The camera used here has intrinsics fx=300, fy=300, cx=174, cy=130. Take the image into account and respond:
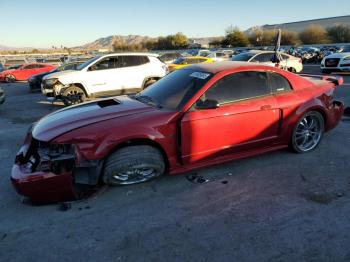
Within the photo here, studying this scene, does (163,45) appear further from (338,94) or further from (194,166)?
(194,166)

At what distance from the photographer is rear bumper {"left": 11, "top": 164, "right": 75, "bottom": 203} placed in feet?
10.8

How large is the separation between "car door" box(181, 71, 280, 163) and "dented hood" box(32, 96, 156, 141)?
67cm

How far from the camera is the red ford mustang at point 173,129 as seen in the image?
3.47 metres

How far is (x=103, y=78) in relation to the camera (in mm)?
10102

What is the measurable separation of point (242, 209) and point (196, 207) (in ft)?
1.69

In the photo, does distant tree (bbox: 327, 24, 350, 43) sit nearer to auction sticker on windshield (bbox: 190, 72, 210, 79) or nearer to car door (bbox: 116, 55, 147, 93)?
car door (bbox: 116, 55, 147, 93)

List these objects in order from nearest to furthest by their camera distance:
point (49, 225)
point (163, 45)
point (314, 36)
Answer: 1. point (49, 225)
2. point (314, 36)
3. point (163, 45)

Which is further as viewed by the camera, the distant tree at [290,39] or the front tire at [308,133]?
the distant tree at [290,39]

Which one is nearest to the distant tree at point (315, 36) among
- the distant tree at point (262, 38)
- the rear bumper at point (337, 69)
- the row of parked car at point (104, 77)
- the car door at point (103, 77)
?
the distant tree at point (262, 38)

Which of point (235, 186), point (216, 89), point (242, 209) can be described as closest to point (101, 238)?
point (242, 209)

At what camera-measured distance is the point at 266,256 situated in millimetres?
2617

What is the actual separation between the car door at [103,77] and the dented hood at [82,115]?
5.78 metres

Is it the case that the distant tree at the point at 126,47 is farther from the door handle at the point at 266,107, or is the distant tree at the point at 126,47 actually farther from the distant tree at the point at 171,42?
the door handle at the point at 266,107

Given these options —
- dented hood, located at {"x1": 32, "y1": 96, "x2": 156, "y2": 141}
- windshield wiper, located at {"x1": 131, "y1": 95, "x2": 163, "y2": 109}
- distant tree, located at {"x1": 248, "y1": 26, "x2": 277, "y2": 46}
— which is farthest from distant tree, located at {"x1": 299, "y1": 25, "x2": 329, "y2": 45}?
dented hood, located at {"x1": 32, "y1": 96, "x2": 156, "y2": 141}
